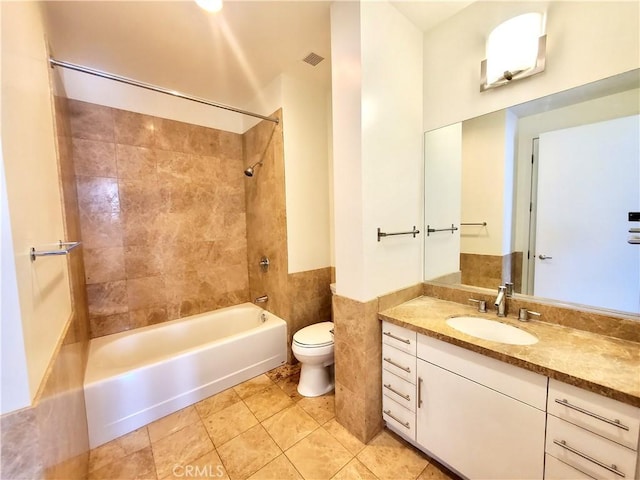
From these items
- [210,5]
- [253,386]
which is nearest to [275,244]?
[253,386]

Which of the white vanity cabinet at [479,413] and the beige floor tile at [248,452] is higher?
the white vanity cabinet at [479,413]

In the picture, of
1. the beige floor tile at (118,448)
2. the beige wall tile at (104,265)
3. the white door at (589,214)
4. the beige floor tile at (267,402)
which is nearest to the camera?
the white door at (589,214)

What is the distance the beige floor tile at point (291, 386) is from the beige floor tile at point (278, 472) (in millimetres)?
491

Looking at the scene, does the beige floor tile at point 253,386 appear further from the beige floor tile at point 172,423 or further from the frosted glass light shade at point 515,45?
the frosted glass light shade at point 515,45

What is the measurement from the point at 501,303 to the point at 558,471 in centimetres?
68

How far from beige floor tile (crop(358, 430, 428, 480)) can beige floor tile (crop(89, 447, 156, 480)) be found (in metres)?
1.17

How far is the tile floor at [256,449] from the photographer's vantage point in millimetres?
1321

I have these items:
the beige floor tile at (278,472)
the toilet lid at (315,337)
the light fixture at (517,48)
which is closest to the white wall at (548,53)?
the light fixture at (517,48)

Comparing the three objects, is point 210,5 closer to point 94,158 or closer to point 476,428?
point 94,158

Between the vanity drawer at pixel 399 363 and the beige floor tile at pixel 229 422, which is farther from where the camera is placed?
the beige floor tile at pixel 229 422

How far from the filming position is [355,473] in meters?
1.30

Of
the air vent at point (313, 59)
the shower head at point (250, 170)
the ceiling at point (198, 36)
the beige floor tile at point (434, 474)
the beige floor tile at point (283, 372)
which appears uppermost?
the air vent at point (313, 59)

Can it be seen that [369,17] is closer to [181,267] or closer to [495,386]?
[495,386]

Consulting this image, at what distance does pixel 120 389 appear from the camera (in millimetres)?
1607
